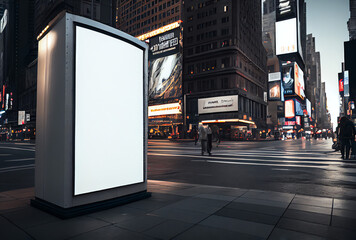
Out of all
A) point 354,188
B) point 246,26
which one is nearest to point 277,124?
point 246,26

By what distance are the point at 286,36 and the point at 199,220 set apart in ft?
383

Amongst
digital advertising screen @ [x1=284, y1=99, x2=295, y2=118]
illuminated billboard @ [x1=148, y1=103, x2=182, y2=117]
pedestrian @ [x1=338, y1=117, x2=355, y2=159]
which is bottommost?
pedestrian @ [x1=338, y1=117, x2=355, y2=159]

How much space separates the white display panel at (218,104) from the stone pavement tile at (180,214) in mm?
49792

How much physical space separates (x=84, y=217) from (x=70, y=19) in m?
2.52

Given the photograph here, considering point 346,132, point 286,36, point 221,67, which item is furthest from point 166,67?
point 286,36

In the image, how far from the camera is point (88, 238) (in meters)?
2.40

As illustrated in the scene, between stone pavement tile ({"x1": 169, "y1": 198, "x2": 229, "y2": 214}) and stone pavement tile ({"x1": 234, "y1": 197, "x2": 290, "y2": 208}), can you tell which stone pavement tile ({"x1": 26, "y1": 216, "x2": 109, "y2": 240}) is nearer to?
stone pavement tile ({"x1": 169, "y1": 198, "x2": 229, "y2": 214})

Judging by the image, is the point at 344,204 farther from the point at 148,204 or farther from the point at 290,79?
the point at 290,79

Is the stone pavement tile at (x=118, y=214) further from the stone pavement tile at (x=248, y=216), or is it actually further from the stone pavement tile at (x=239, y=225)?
the stone pavement tile at (x=248, y=216)

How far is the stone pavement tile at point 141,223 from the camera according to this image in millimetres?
2647

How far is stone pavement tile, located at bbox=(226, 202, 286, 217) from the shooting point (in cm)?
322

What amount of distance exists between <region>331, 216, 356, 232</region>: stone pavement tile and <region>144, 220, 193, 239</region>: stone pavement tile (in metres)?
1.67

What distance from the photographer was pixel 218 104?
53.9 meters

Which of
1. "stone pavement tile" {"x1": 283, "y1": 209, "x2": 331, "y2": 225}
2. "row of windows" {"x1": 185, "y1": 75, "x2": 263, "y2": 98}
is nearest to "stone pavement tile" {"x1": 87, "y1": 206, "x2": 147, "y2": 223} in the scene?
"stone pavement tile" {"x1": 283, "y1": 209, "x2": 331, "y2": 225}
